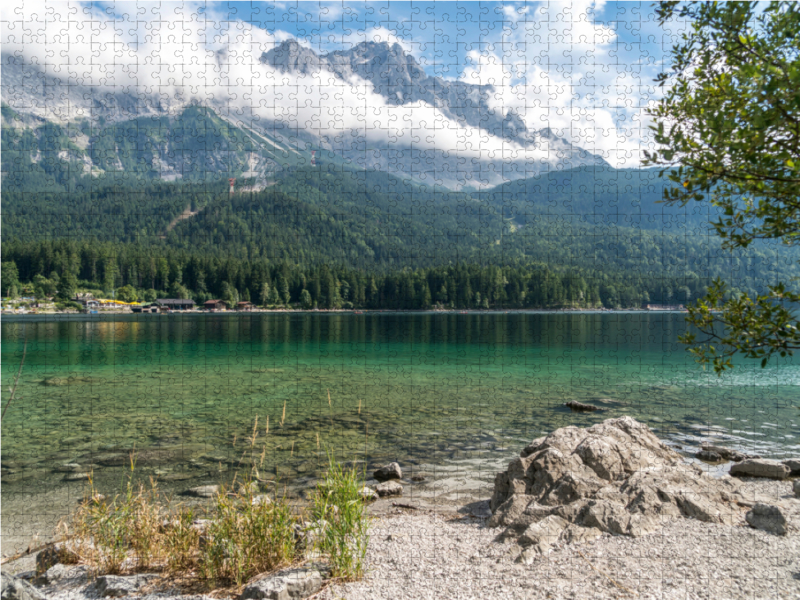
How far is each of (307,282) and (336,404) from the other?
48745 mm

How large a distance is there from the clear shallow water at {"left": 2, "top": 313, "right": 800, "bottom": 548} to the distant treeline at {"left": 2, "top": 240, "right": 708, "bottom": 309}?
6533mm

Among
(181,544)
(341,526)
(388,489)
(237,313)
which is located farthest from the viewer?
(237,313)

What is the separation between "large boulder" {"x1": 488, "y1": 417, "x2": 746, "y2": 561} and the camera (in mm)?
6543

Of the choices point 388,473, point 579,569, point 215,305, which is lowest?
point 388,473

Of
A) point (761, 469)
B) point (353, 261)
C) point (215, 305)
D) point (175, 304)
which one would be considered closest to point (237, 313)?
point (215, 305)

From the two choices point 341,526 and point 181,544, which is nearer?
point 341,526

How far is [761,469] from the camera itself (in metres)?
11.1

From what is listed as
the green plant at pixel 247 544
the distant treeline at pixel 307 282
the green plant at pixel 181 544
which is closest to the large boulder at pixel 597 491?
the green plant at pixel 247 544

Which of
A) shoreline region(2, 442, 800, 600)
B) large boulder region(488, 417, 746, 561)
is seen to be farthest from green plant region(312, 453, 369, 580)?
large boulder region(488, 417, 746, 561)

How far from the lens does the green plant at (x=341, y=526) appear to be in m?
5.27

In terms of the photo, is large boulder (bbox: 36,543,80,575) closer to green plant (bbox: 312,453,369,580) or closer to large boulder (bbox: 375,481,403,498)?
green plant (bbox: 312,453,369,580)

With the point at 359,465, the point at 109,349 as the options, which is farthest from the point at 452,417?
the point at 109,349

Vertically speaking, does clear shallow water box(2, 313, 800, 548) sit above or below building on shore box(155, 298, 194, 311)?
below

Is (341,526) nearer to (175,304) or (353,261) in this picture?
(353,261)
